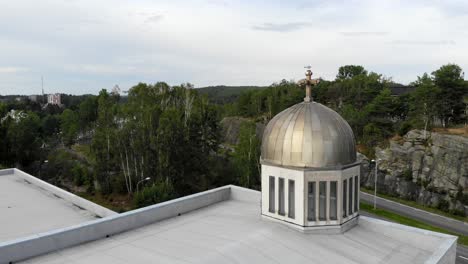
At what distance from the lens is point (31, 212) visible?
25.6m

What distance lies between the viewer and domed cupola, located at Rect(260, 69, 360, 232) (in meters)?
15.8

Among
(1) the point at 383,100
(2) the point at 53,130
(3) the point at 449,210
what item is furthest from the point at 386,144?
(2) the point at 53,130

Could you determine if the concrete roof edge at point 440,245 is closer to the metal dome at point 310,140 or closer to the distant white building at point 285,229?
the distant white building at point 285,229

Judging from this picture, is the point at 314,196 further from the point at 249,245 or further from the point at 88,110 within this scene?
the point at 88,110

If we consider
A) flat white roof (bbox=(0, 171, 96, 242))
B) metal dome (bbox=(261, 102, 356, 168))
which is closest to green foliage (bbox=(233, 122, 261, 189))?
flat white roof (bbox=(0, 171, 96, 242))

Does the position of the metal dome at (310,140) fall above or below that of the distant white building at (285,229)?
above

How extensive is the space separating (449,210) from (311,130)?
46.7 metres

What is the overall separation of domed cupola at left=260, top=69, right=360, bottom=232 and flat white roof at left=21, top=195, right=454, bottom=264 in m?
0.69

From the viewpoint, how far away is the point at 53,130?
128000mm

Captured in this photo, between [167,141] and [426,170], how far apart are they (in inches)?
1585

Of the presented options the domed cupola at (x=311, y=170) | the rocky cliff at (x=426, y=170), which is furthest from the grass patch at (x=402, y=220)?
the domed cupola at (x=311, y=170)

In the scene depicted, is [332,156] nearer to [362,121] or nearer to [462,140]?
[462,140]

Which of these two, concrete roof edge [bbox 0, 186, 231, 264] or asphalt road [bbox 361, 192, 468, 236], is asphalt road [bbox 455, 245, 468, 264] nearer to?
asphalt road [bbox 361, 192, 468, 236]

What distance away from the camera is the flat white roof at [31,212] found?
892 inches
